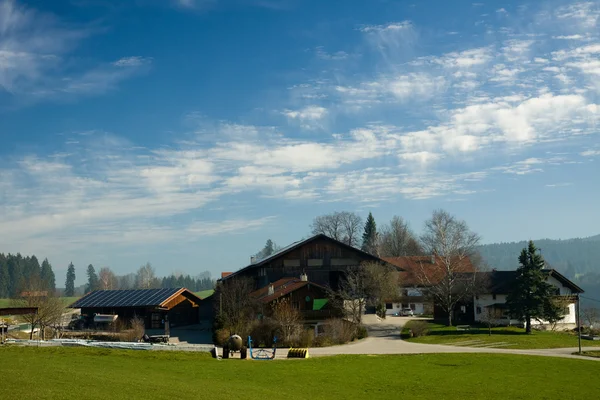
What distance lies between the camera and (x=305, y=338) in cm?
4656

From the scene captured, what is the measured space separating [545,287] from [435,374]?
27.8m

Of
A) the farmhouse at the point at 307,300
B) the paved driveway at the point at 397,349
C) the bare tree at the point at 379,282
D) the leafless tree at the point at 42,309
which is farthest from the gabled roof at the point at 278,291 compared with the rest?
the leafless tree at the point at 42,309

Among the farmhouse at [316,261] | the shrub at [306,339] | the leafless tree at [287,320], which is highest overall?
the farmhouse at [316,261]

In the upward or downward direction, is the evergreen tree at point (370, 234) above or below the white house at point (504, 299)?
above

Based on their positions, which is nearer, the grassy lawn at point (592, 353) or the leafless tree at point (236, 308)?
the grassy lawn at point (592, 353)

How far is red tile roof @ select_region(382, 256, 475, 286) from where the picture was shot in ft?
220

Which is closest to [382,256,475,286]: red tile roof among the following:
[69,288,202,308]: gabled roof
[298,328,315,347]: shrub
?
[298,328,315,347]: shrub

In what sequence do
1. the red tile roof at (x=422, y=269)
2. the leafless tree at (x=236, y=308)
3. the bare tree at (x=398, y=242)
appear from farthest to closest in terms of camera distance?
the bare tree at (x=398, y=242) → the red tile roof at (x=422, y=269) → the leafless tree at (x=236, y=308)

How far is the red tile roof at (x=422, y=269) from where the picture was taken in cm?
6719

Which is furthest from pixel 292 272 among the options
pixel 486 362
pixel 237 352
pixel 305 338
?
pixel 486 362

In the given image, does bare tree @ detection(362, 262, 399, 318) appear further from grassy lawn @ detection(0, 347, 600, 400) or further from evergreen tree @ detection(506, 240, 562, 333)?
grassy lawn @ detection(0, 347, 600, 400)

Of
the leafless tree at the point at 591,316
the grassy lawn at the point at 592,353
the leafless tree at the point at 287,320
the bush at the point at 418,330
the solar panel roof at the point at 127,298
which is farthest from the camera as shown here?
the solar panel roof at the point at 127,298

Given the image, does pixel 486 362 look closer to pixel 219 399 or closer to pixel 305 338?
pixel 305 338

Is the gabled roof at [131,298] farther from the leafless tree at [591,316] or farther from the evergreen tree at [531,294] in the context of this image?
the leafless tree at [591,316]
